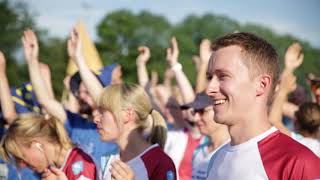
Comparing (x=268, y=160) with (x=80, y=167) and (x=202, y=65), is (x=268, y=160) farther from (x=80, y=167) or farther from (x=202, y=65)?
(x=202, y=65)

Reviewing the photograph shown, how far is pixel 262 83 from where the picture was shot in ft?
9.23

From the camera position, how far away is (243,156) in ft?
9.30

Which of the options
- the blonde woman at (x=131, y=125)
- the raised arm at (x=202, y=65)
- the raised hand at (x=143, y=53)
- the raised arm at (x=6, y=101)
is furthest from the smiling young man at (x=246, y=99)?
the raised hand at (x=143, y=53)

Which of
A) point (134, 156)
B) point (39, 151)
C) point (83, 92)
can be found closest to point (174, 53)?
point (83, 92)

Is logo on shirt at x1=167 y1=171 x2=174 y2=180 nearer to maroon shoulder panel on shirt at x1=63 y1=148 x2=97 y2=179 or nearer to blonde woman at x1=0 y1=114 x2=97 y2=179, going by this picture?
maroon shoulder panel on shirt at x1=63 y1=148 x2=97 y2=179

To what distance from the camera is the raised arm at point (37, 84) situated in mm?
6156

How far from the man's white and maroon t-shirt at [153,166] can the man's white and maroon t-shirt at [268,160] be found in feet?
2.89

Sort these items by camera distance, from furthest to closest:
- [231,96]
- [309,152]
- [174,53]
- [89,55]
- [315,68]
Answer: [315,68], [89,55], [174,53], [231,96], [309,152]

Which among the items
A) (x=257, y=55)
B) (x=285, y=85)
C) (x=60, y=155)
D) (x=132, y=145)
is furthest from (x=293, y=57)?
(x=257, y=55)

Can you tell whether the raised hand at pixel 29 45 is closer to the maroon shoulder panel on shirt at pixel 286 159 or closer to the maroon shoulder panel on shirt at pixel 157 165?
the maroon shoulder panel on shirt at pixel 157 165

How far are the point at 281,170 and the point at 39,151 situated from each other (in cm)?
278

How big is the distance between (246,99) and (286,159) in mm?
370

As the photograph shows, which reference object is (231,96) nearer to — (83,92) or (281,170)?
(281,170)

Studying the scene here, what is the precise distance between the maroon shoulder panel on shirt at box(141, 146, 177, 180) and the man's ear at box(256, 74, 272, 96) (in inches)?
50.0
